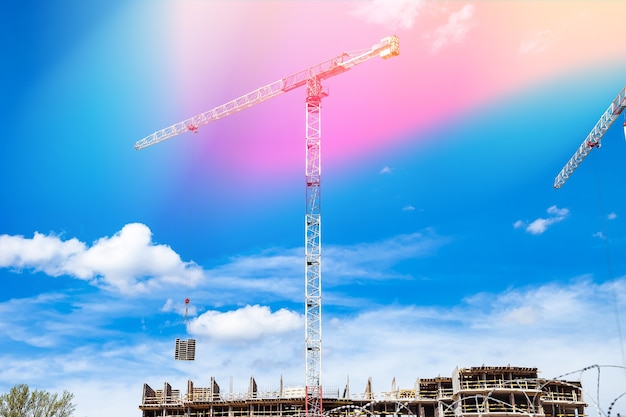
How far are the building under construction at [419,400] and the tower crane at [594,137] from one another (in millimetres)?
48777

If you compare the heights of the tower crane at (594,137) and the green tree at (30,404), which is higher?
the tower crane at (594,137)

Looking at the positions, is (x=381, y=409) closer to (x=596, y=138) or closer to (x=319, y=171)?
(x=319, y=171)

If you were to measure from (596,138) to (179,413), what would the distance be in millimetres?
96914

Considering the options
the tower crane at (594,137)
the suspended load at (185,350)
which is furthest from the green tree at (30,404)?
the tower crane at (594,137)

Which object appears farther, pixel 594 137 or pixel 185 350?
pixel 594 137

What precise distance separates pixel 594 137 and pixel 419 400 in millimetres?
65408

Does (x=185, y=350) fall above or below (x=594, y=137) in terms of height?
below

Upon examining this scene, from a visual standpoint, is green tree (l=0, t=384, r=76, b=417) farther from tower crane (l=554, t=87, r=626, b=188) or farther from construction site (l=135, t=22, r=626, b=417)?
tower crane (l=554, t=87, r=626, b=188)

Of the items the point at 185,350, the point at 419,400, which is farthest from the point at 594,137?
the point at 185,350

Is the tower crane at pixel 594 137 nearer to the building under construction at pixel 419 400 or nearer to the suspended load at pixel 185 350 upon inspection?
the building under construction at pixel 419 400

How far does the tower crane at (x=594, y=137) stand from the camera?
A: 5074 inches

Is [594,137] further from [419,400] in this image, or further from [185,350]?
[185,350]

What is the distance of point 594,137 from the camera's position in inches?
5797

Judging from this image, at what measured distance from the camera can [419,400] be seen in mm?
122250
